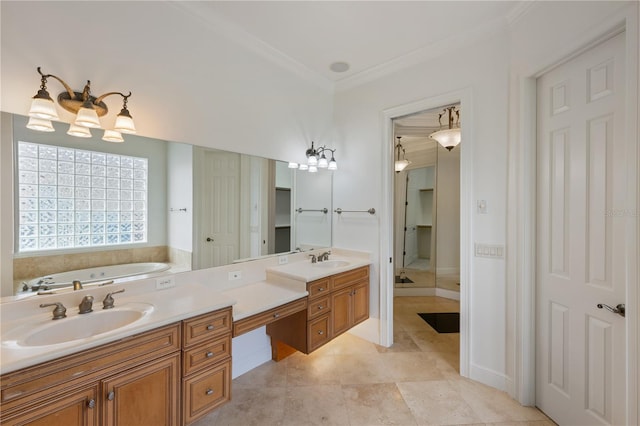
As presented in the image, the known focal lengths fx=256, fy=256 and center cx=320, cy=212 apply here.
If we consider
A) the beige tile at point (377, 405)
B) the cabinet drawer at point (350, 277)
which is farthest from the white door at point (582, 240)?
the cabinet drawer at point (350, 277)

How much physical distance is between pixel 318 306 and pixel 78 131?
1.99 metres

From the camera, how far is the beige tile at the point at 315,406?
1.74m

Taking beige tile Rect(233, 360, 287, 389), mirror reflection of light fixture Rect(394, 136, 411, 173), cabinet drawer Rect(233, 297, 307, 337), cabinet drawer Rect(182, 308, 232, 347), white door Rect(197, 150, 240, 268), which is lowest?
beige tile Rect(233, 360, 287, 389)

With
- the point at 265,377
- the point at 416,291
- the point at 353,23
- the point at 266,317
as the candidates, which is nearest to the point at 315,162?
the point at 353,23

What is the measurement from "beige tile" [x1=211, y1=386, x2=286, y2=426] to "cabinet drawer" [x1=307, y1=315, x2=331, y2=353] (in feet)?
1.35

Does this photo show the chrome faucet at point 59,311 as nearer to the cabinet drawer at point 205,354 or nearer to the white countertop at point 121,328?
the white countertop at point 121,328

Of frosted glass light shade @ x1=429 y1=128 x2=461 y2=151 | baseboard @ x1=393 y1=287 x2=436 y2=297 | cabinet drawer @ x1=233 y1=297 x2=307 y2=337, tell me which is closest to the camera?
cabinet drawer @ x1=233 y1=297 x2=307 y2=337

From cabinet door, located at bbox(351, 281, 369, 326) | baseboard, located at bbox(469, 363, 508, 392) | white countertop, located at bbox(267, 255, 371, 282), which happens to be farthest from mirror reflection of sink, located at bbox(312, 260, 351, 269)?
baseboard, located at bbox(469, 363, 508, 392)

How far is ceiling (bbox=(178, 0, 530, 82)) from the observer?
74.1 inches

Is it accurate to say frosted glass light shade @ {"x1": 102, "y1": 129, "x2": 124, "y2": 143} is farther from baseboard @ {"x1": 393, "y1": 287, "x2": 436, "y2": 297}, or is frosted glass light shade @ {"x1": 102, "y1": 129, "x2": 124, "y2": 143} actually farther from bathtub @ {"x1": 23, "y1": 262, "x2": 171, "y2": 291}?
baseboard @ {"x1": 393, "y1": 287, "x2": 436, "y2": 297}

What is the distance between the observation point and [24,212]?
134 centimetres

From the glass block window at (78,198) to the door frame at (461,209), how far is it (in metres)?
2.11

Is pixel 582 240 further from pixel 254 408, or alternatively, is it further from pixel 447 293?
pixel 447 293

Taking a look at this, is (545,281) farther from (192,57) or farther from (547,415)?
(192,57)
